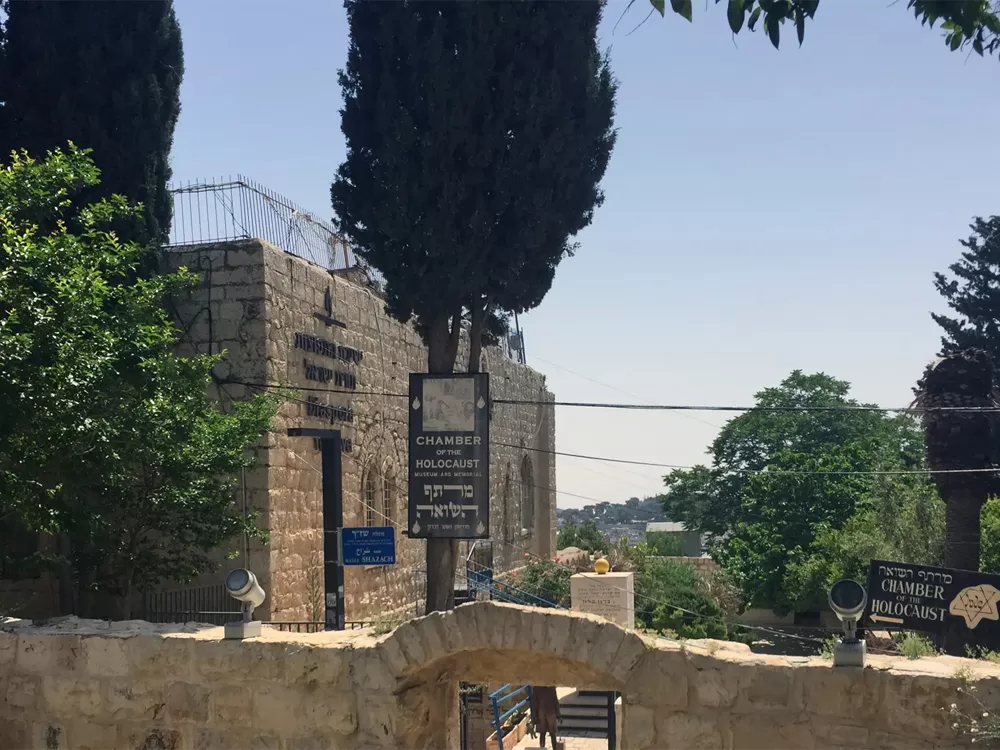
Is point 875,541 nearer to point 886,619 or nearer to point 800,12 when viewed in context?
point 886,619

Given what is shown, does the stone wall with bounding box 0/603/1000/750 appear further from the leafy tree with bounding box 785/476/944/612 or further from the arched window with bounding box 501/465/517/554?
the arched window with bounding box 501/465/517/554

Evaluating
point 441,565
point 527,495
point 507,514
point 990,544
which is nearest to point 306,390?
point 441,565

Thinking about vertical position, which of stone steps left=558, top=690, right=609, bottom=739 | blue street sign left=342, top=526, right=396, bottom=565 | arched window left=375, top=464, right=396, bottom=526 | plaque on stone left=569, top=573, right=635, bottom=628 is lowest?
stone steps left=558, top=690, right=609, bottom=739

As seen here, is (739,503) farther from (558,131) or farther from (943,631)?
(943,631)

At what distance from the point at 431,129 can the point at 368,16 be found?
1.68 meters

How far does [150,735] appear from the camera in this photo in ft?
22.9

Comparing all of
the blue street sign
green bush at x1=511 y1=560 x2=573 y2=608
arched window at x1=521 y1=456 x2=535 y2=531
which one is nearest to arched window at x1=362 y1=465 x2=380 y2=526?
the blue street sign

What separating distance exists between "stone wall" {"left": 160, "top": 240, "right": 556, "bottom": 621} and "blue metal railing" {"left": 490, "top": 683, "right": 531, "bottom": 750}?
2.21m

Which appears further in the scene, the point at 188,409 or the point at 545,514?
the point at 545,514

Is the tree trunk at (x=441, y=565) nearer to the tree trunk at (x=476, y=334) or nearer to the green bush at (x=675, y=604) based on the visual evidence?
the tree trunk at (x=476, y=334)

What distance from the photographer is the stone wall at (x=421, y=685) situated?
19.0ft

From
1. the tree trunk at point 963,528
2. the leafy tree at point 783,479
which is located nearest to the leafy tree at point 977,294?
the leafy tree at point 783,479

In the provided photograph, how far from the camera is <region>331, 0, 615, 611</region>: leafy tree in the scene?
36.4ft

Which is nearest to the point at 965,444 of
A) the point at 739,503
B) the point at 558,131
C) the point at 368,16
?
the point at 558,131
